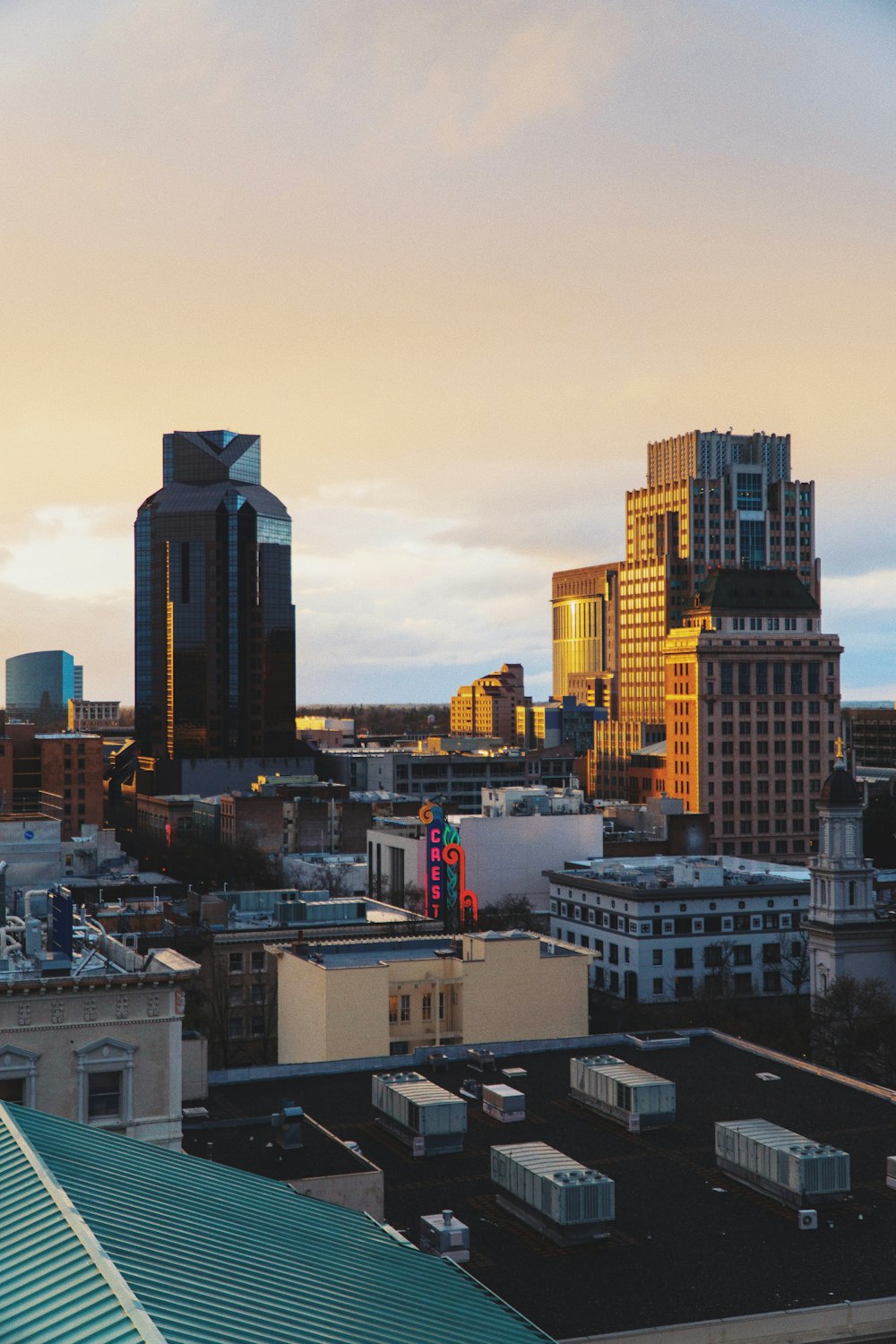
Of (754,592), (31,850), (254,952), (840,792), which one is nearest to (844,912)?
(840,792)

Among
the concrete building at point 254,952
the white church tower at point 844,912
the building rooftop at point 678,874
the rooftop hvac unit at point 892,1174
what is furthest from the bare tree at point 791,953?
the rooftop hvac unit at point 892,1174

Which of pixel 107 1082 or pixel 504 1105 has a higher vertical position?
pixel 107 1082

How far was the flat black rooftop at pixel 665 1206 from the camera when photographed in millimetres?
34094

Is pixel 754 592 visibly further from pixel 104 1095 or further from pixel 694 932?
pixel 104 1095

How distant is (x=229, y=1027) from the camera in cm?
10106

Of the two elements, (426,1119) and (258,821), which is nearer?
(426,1119)

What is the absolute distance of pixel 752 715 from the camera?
186m

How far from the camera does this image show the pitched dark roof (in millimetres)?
188375

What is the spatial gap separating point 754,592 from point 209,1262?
578 feet

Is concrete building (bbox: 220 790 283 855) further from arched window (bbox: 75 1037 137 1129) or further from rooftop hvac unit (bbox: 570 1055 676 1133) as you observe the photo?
arched window (bbox: 75 1037 137 1129)

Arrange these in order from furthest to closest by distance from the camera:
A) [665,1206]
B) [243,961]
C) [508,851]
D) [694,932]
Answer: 1. [508,851]
2. [694,932]
3. [243,961]
4. [665,1206]

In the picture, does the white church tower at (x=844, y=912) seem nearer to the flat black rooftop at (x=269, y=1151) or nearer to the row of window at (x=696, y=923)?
the row of window at (x=696, y=923)

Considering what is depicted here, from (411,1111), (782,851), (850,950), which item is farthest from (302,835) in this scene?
(411,1111)

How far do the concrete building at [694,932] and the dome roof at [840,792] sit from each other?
59.9 ft
